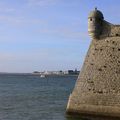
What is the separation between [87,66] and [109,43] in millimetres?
2464

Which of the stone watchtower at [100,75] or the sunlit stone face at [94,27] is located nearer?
the stone watchtower at [100,75]

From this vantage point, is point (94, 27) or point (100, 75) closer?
point (100, 75)

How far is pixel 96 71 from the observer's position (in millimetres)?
34250

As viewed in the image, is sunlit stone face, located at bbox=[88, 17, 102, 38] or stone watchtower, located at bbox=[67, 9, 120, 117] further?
sunlit stone face, located at bbox=[88, 17, 102, 38]

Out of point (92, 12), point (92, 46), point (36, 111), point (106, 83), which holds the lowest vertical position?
point (36, 111)

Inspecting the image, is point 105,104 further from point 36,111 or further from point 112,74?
point 36,111

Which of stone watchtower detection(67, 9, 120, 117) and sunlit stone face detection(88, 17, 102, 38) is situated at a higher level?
sunlit stone face detection(88, 17, 102, 38)

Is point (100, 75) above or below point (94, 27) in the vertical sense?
below

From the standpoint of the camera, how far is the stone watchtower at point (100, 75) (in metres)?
32.5

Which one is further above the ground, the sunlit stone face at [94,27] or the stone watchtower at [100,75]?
the sunlit stone face at [94,27]

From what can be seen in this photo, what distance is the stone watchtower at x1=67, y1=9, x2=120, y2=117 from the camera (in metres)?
32.5

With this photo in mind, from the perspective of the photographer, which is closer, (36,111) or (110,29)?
(110,29)

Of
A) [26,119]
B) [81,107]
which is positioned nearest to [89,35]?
[81,107]

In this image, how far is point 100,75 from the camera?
33.8 meters
